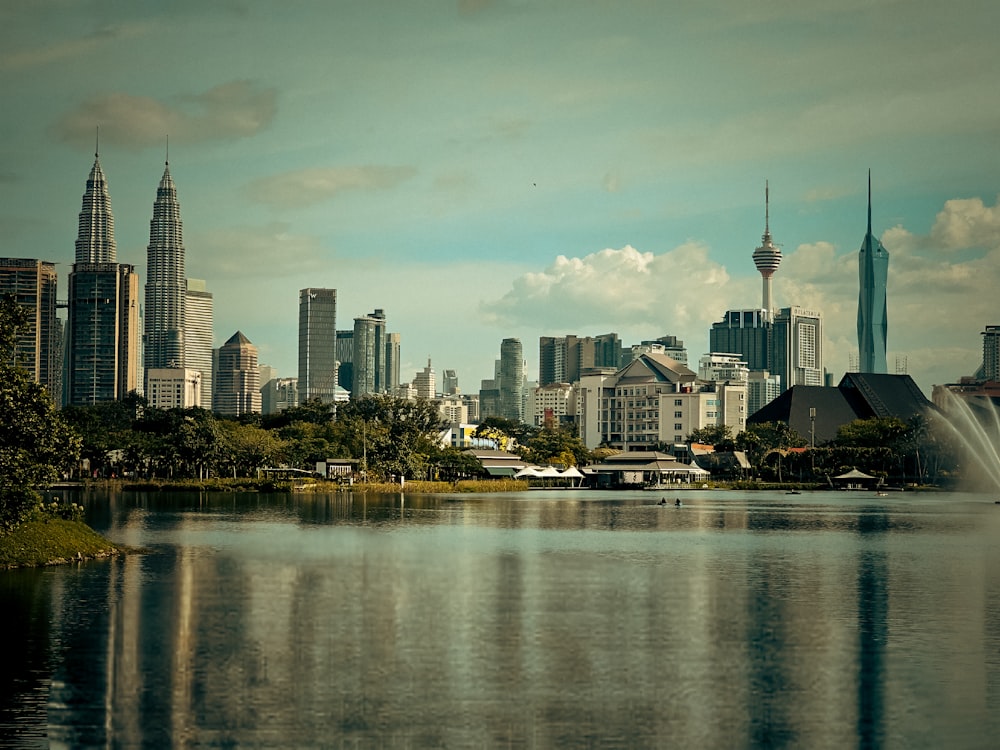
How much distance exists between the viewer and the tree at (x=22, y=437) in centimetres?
4862

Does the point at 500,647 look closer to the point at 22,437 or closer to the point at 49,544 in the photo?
the point at 22,437

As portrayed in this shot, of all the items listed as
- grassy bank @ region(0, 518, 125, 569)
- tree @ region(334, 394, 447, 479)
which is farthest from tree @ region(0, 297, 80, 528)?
tree @ region(334, 394, 447, 479)

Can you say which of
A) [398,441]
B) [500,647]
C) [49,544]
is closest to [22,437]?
[49,544]

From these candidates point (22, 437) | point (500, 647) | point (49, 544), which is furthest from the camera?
point (49, 544)

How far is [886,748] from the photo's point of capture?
82.9ft

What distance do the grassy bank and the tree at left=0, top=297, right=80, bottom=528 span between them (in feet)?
9.15

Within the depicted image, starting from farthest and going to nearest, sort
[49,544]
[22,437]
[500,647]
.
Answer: [49,544], [22,437], [500,647]

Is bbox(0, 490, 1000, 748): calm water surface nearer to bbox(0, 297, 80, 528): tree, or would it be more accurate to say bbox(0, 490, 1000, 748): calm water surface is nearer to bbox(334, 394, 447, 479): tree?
bbox(0, 297, 80, 528): tree

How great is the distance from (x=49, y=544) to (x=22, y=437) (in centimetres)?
779

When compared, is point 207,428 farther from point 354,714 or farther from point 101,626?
point 354,714

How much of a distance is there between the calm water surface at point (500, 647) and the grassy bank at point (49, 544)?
1550mm

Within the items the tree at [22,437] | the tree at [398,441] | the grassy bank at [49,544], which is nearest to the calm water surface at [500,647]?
the grassy bank at [49,544]

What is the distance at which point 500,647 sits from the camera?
117 feet

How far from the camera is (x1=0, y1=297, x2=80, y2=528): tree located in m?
48.6
